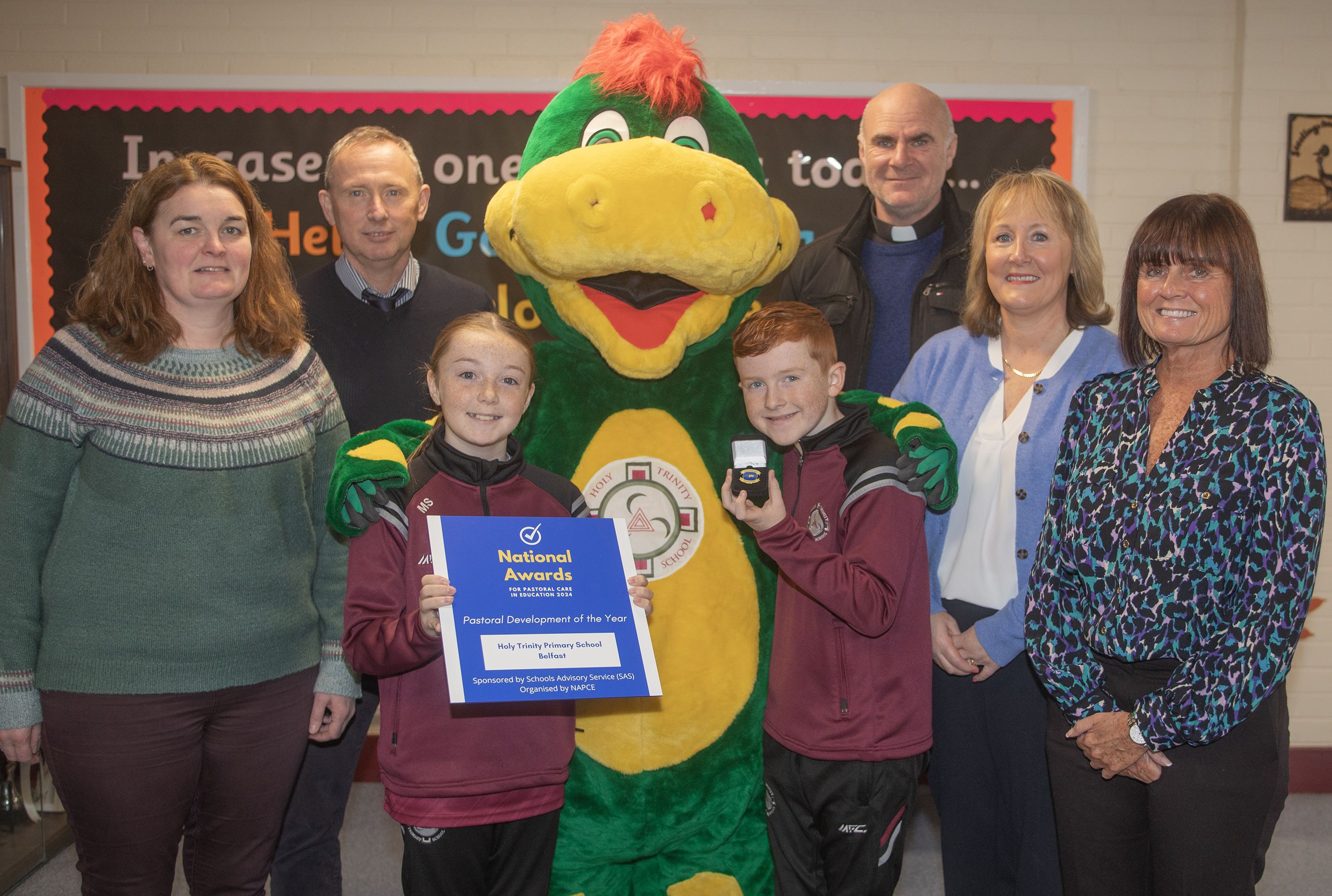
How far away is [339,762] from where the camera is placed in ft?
8.76

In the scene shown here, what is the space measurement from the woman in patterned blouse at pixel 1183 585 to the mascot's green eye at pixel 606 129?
1090 mm

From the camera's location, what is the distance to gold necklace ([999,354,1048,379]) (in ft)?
7.47

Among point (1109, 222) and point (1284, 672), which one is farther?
point (1109, 222)

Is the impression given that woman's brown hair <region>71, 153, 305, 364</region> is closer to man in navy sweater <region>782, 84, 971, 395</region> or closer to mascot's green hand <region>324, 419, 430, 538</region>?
mascot's green hand <region>324, 419, 430, 538</region>

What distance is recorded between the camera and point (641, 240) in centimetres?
198

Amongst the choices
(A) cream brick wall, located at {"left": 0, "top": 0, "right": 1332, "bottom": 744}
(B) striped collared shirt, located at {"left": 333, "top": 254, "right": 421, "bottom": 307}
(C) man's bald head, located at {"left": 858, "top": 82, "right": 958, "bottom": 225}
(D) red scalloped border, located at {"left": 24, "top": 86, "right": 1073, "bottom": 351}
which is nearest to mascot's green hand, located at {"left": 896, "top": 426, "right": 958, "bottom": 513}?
(C) man's bald head, located at {"left": 858, "top": 82, "right": 958, "bottom": 225}

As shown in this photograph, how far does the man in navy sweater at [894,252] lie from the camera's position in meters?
2.88

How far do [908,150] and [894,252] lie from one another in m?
0.30

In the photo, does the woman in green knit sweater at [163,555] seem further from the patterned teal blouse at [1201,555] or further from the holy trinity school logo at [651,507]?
the patterned teal blouse at [1201,555]

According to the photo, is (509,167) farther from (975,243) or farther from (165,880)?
(165,880)

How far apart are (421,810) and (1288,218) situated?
3.92 metres

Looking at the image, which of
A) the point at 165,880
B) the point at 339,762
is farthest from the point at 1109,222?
the point at 165,880

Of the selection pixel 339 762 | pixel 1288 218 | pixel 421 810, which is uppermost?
pixel 1288 218

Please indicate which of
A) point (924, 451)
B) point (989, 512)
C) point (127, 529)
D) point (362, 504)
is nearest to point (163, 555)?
point (127, 529)
